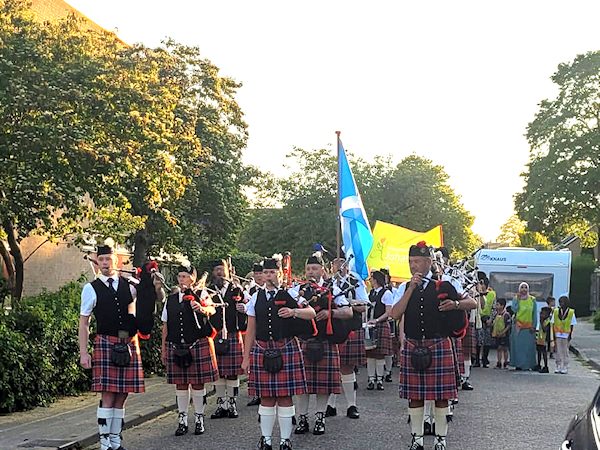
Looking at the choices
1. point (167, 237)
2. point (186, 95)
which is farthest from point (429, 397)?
point (186, 95)

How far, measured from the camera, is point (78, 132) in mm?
12508

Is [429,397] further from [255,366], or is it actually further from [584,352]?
[584,352]

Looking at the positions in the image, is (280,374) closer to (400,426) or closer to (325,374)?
(325,374)

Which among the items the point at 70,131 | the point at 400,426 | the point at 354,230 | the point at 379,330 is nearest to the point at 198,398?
the point at 400,426

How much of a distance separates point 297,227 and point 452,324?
37150 mm

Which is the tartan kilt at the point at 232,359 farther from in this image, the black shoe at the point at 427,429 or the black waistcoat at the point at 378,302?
the black waistcoat at the point at 378,302

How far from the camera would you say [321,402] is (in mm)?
9461

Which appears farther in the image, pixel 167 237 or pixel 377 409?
pixel 167 237

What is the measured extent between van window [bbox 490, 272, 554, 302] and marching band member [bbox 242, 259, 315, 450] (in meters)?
15.8

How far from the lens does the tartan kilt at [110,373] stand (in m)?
7.91

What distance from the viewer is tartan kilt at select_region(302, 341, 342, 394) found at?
9.50 meters

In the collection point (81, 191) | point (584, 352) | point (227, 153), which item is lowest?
point (584, 352)

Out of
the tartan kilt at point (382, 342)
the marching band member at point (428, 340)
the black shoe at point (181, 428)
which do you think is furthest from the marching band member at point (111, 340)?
the tartan kilt at point (382, 342)

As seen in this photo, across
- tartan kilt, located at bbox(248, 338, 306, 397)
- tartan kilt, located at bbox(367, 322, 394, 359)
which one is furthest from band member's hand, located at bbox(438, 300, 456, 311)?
tartan kilt, located at bbox(367, 322, 394, 359)
